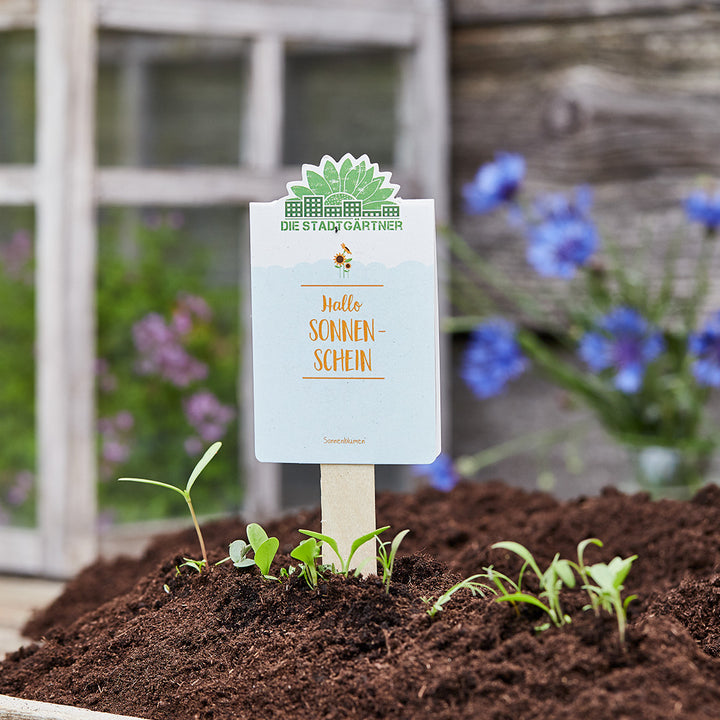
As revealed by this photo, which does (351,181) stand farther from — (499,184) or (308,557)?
(499,184)

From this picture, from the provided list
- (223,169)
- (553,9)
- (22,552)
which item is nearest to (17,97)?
(223,169)

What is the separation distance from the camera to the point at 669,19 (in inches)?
75.4

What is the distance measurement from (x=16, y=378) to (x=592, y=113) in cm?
119

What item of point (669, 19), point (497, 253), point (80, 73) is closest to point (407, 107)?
point (497, 253)

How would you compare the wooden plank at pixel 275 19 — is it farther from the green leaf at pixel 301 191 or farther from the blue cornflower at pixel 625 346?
the green leaf at pixel 301 191

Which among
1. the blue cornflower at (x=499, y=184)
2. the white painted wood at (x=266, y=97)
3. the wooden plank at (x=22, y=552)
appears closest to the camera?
the blue cornflower at (x=499, y=184)

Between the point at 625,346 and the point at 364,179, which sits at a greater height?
the point at 364,179

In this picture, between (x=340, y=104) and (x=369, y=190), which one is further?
(x=340, y=104)

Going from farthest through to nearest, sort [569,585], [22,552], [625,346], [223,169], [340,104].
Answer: [340,104] < [223,169] < [22,552] < [625,346] < [569,585]

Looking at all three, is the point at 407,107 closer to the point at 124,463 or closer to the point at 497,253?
the point at 497,253

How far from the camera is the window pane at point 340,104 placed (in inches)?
71.7

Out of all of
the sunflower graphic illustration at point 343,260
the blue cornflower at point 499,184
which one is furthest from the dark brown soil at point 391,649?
the blue cornflower at point 499,184

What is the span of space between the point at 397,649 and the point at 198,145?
1.28m

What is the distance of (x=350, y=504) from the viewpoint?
32.4 inches
